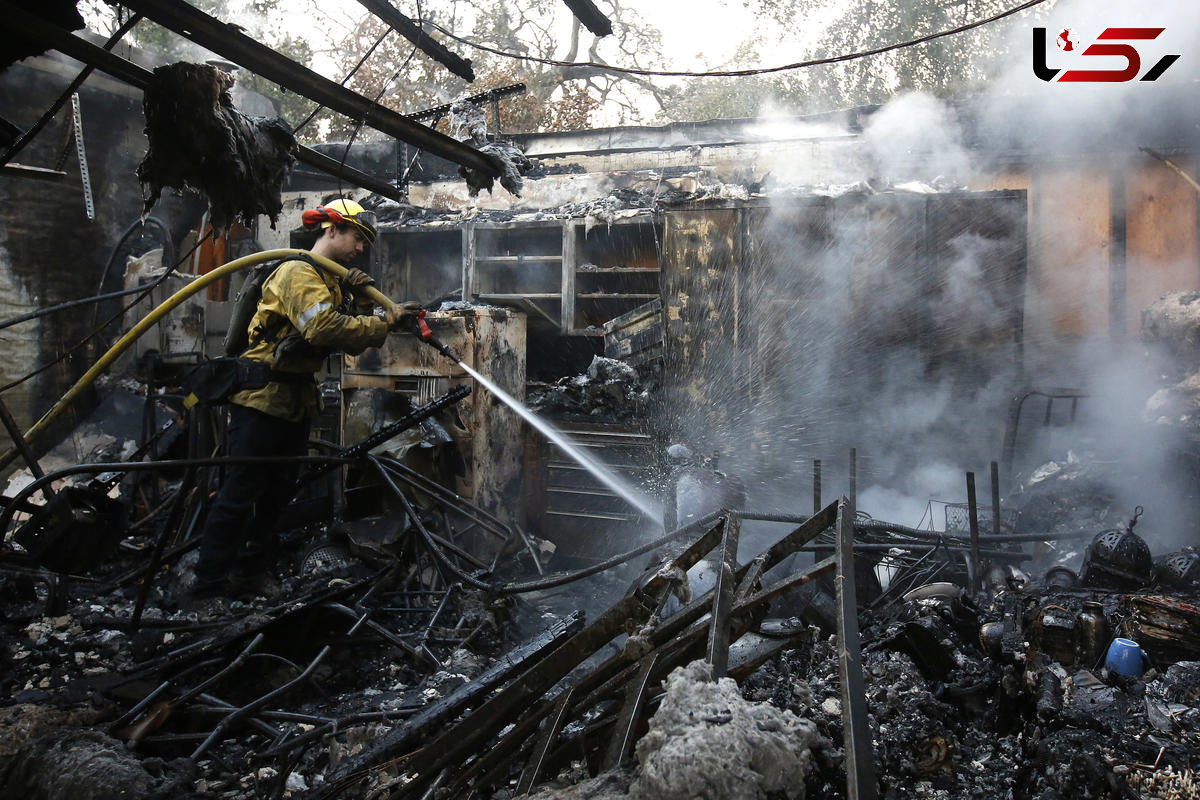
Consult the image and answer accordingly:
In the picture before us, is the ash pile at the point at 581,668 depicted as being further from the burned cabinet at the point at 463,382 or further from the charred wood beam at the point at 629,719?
the burned cabinet at the point at 463,382

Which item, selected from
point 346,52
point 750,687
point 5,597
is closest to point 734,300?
point 750,687

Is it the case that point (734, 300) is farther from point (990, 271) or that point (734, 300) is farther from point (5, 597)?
point (5, 597)

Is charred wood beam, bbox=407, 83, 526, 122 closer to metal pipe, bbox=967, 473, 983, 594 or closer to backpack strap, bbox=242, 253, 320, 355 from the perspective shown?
backpack strap, bbox=242, 253, 320, 355

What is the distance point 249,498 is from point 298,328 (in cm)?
104

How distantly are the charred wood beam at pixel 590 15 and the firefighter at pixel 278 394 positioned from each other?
280cm

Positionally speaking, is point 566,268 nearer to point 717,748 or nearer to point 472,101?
point 472,101

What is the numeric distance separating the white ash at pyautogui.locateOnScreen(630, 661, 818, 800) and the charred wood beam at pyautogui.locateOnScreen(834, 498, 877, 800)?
0.38ft

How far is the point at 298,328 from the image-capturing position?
395 cm

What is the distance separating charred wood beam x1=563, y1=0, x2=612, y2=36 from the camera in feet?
18.4

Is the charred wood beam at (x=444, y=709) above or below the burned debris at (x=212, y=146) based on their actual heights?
below

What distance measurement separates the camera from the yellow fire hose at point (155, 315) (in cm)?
367

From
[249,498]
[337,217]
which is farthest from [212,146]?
[249,498]

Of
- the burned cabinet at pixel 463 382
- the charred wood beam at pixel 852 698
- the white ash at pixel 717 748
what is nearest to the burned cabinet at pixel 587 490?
the burned cabinet at pixel 463 382

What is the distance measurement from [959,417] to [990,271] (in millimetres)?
1466
